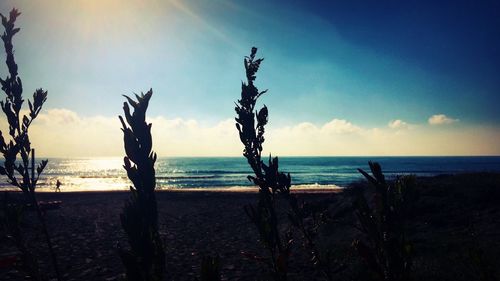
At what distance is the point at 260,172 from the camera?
15.6 feet

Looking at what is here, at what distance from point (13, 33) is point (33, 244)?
9732mm

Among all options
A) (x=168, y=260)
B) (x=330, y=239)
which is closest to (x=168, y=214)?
(x=168, y=260)

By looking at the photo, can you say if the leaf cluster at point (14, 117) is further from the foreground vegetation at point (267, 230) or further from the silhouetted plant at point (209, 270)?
the silhouetted plant at point (209, 270)

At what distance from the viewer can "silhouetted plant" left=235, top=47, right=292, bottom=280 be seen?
409 cm

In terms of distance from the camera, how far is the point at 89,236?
46.4ft

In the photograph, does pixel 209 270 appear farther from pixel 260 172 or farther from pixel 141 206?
pixel 260 172

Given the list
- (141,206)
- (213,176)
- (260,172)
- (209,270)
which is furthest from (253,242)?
(213,176)

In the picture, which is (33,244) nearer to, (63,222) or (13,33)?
(63,222)

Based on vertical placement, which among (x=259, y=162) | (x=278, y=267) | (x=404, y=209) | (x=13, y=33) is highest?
(x=13, y=33)

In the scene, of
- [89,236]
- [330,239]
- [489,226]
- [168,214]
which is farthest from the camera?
[168,214]

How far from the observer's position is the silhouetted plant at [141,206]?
3.20 metres

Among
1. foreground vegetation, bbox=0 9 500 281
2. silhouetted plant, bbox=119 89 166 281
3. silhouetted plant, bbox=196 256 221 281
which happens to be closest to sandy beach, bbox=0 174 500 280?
foreground vegetation, bbox=0 9 500 281

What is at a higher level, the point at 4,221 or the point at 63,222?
the point at 4,221

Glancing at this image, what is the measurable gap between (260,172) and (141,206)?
192cm
